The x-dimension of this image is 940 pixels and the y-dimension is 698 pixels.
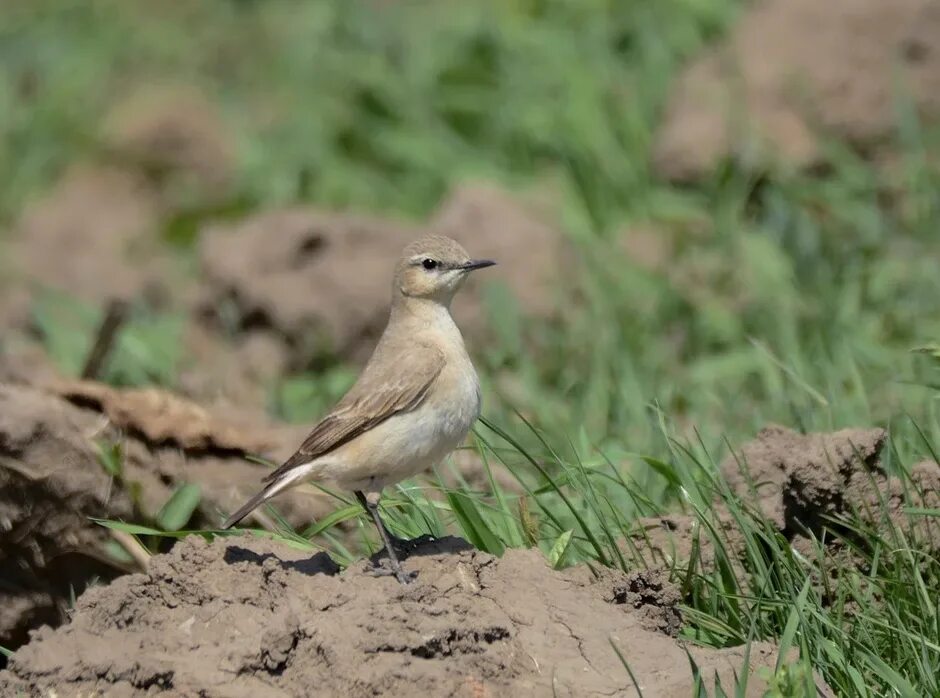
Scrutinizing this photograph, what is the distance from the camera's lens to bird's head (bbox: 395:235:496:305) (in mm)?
6559

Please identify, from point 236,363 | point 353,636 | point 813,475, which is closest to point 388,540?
point 353,636

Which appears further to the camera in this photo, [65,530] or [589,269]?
[589,269]

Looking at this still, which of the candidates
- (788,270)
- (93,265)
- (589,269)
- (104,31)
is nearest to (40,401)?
(589,269)

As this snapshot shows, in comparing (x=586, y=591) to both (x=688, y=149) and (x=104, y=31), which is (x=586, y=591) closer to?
(x=688, y=149)

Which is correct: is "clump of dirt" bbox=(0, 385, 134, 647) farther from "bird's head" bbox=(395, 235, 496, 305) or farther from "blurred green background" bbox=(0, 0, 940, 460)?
"blurred green background" bbox=(0, 0, 940, 460)

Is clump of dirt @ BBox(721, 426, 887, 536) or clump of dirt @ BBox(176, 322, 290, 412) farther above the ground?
clump of dirt @ BBox(721, 426, 887, 536)

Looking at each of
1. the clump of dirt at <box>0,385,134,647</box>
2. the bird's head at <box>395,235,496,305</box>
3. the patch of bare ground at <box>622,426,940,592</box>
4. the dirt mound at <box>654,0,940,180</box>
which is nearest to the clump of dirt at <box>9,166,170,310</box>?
the dirt mound at <box>654,0,940,180</box>

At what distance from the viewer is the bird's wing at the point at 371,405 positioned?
589cm

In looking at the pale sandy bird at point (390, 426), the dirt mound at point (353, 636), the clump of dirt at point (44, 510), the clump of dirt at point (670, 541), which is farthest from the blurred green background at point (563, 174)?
the clump of dirt at point (44, 510)

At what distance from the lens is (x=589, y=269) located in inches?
382

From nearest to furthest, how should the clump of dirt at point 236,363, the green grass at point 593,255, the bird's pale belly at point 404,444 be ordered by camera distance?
1. the green grass at point 593,255
2. the bird's pale belly at point 404,444
3. the clump of dirt at point 236,363

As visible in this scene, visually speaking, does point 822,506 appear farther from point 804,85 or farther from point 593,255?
point 804,85

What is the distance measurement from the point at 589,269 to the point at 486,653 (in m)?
5.06

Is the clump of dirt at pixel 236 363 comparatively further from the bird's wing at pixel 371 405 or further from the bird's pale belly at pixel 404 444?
the bird's pale belly at pixel 404 444
